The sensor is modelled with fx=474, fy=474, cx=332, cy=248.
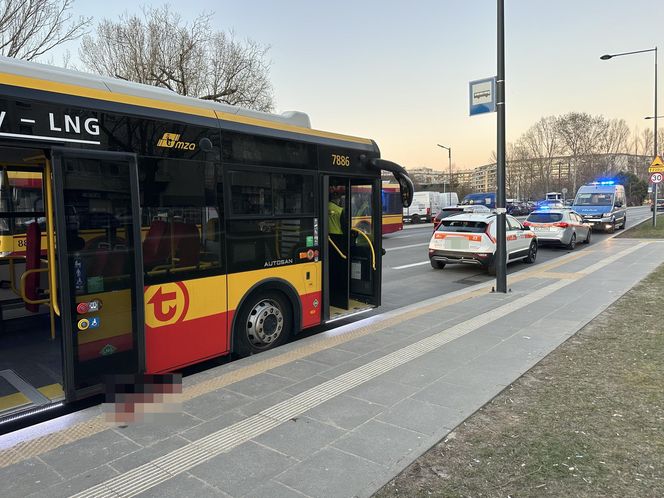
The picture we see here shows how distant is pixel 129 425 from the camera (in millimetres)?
3740

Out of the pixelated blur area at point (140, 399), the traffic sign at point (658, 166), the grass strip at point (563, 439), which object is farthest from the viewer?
the traffic sign at point (658, 166)

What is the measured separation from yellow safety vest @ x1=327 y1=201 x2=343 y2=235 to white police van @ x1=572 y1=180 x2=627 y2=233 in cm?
2282

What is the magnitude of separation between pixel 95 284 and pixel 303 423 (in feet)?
6.75

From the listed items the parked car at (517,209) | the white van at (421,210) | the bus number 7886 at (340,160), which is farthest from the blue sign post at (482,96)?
the parked car at (517,209)

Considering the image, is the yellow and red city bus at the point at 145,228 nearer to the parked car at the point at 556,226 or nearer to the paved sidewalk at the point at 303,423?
the paved sidewalk at the point at 303,423

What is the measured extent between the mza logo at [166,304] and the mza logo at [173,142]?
51.3 inches

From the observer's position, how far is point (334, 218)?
23.9ft

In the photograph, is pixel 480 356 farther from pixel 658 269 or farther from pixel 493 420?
pixel 658 269

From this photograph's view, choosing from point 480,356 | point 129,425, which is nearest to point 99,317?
point 129,425

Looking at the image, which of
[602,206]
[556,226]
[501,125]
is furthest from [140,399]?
[602,206]

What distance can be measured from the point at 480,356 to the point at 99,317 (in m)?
3.98

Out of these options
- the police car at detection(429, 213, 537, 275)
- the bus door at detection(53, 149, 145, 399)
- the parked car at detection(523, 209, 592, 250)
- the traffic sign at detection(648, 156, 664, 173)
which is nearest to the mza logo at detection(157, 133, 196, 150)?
the bus door at detection(53, 149, 145, 399)

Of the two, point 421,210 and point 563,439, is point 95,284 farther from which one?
point 421,210

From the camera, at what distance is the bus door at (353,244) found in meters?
7.19
